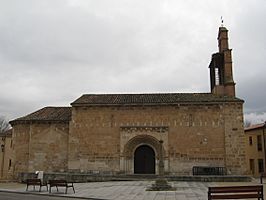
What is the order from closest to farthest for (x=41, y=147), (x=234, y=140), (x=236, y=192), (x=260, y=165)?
(x=236, y=192)
(x=234, y=140)
(x=41, y=147)
(x=260, y=165)

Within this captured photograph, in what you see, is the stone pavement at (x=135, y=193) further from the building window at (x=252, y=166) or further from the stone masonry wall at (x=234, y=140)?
the building window at (x=252, y=166)

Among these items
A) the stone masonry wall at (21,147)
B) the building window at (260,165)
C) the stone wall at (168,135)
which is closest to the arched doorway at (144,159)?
the stone wall at (168,135)

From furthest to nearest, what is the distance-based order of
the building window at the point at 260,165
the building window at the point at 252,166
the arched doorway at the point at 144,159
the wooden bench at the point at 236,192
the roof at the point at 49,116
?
1. the building window at the point at 252,166
2. the building window at the point at 260,165
3. the roof at the point at 49,116
4. the arched doorway at the point at 144,159
5. the wooden bench at the point at 236,192

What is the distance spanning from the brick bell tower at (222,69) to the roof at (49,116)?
14.1 metres

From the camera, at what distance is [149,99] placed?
92.5 feet

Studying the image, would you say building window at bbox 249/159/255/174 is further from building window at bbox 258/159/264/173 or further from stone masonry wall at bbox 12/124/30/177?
stone masonry wall at bbox 12/124/30/177

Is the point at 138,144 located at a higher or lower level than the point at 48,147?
higher

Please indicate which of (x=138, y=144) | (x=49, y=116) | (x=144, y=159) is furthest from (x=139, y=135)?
(x=49, y=116)

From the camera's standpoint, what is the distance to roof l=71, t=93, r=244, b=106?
87.5 ft

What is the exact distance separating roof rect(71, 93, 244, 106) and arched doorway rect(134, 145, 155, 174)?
160 inches

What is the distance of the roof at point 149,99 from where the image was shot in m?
26.7

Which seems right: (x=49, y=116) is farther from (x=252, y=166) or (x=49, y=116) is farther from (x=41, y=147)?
(x=252, y=166)

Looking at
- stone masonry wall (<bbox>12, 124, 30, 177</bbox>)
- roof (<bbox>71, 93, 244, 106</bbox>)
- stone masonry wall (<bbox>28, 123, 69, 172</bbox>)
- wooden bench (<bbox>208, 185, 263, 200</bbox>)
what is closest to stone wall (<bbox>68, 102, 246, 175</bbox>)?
roof (<bbox>71, 93, 244, 106</bbox>)

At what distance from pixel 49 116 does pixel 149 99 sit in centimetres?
928
